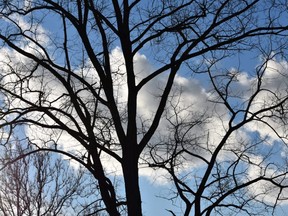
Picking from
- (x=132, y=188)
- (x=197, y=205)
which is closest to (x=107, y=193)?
(x=132, y=188)

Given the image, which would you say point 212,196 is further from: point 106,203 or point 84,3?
point 84,3

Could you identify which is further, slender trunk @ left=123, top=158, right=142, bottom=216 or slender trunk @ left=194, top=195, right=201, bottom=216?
slender trunk @ left=194, top=195, right=201, bottom=216

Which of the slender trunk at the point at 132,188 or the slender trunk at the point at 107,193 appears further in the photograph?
the slender trunk at the point at 107,193

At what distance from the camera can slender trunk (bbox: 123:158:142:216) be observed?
8.13 m

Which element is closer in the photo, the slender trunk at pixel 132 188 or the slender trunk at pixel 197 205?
the slender trunk at pixel 132 188

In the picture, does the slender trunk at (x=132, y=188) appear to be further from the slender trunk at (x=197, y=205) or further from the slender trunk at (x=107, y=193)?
the slender trunk at (x=197, y=205)

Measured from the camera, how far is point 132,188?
8.23 meters

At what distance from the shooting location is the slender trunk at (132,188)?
8133 mm

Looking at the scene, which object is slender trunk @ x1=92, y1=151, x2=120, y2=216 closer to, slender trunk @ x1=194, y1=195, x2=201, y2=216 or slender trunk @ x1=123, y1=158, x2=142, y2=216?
slender trunk @ x1=123, y1=158, x2=142, y2=216

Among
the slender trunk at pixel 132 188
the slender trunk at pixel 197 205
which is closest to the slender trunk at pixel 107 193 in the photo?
the slender trunk at pixel 132 188

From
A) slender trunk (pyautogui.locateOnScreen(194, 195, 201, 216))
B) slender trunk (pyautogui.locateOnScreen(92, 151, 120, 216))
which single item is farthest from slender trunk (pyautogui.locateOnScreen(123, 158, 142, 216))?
slender trunk (pyautogui.locateOnScreen(194, 195, 201, 216))

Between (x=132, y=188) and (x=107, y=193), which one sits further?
(x=107, y=193)

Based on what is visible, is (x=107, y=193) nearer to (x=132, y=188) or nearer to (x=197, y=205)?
(x=132, y=188)

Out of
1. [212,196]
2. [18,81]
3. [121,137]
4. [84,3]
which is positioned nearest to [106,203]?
[121,137]
